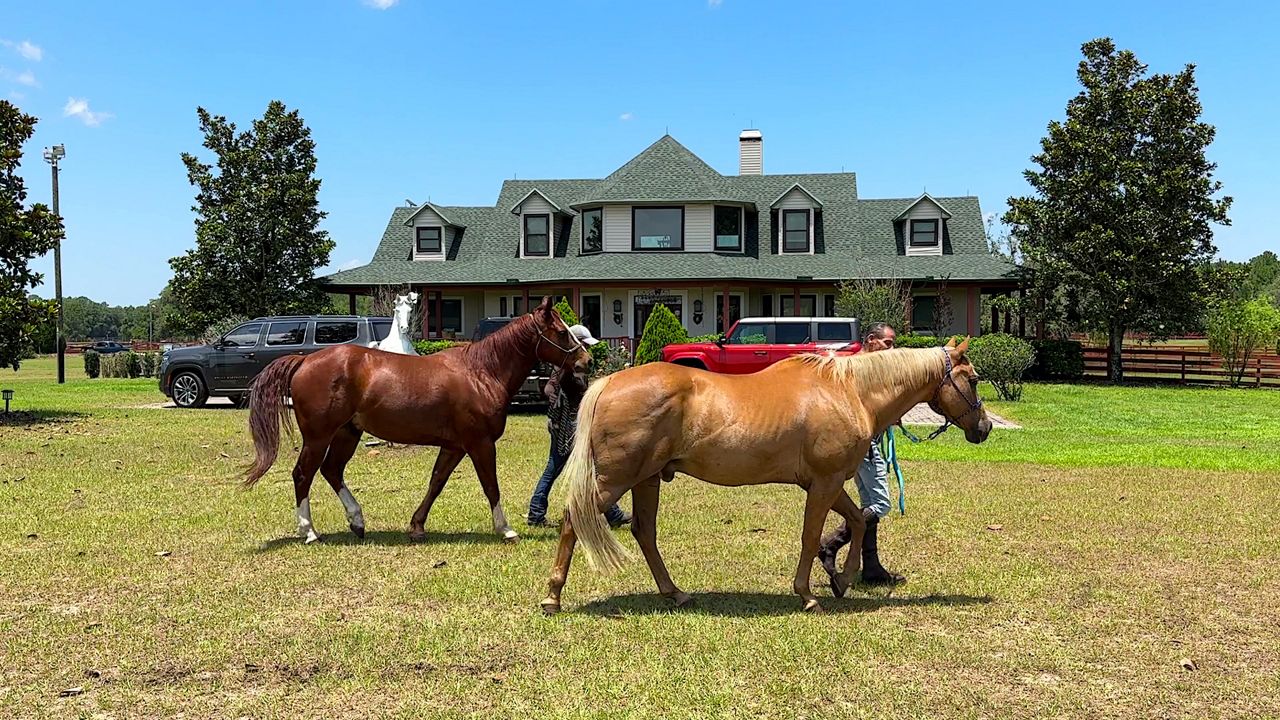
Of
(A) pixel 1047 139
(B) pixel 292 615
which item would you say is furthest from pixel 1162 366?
(B) pixel 292 615

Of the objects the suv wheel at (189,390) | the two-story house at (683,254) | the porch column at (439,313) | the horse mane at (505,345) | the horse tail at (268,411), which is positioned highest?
the two-story house at (683,254)

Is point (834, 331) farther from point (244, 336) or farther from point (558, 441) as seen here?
point (558, 441)

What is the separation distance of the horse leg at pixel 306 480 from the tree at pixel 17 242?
557 inches

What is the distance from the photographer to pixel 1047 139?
104ft

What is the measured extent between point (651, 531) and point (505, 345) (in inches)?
111

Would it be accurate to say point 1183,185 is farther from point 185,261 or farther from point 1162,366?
point 185,261

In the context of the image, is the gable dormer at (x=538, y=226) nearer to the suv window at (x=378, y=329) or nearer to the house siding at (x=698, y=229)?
the house siding at (x=698, y=229)

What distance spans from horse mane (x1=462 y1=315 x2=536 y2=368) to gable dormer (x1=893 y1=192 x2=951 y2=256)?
2970 cm

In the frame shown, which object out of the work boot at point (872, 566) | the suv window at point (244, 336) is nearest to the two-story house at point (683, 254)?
the suv window at point (244, 336)

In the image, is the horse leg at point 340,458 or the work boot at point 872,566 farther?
the horse leg at point 340,458

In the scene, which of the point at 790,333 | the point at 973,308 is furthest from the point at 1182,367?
the point at 790,333

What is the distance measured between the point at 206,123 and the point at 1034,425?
1278 inches

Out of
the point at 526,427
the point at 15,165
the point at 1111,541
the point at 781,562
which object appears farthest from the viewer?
the point at 15,165

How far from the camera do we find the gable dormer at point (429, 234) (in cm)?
3769
